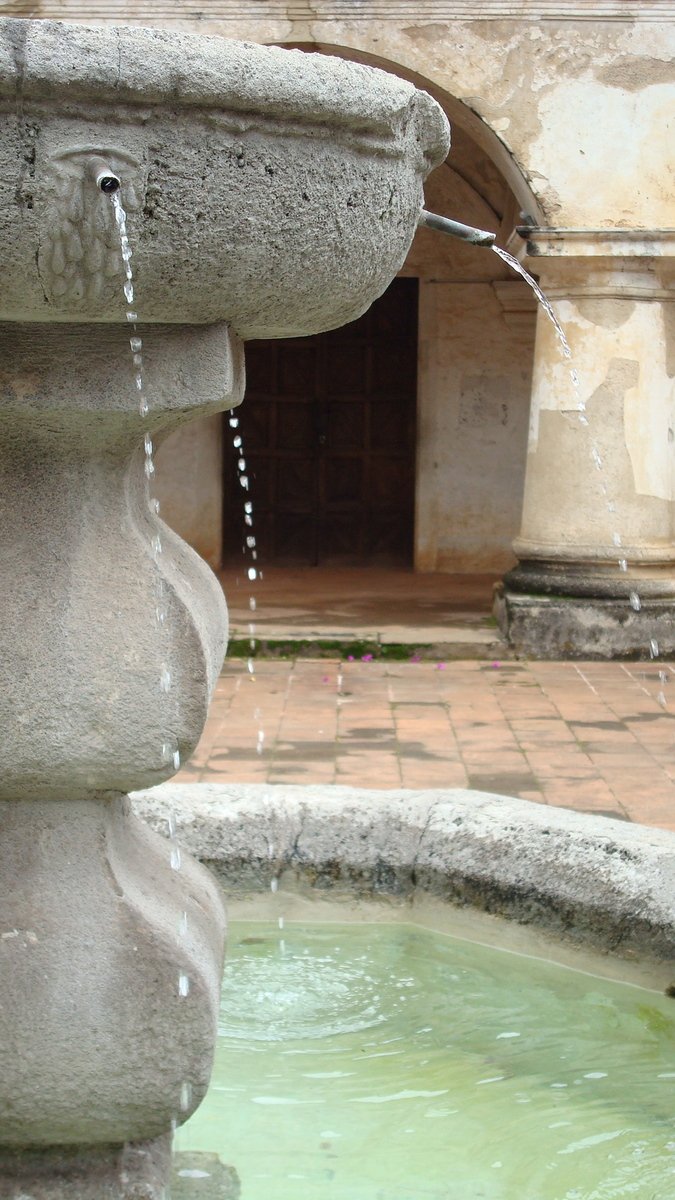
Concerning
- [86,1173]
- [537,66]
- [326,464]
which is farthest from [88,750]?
[326,464]

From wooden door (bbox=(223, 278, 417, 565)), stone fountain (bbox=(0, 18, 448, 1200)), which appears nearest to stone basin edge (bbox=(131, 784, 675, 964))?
stone fountain (bbox=(0, 18, 448, 1200))

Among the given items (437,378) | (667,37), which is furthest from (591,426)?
(437,378)

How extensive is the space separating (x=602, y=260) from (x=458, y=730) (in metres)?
2.89

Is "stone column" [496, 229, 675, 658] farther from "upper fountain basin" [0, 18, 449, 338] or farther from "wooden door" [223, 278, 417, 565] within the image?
"upper fountain basin" [0, 18, 449, 338]

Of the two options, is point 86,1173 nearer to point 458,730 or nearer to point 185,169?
point 185,169

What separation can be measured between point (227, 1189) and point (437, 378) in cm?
974

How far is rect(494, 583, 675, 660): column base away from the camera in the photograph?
7762 millimetres

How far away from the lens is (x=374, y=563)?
11.9 m

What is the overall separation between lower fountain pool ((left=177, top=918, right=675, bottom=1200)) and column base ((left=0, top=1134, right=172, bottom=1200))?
12 cm

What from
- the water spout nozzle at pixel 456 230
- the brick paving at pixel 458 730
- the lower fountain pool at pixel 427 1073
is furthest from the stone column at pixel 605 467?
the water spout nozzle at pixel 456 230

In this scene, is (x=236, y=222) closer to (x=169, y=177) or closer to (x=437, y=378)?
(x=169, y=177)

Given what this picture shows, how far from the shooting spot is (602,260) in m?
7.69

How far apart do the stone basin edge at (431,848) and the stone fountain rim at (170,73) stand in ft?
5.22

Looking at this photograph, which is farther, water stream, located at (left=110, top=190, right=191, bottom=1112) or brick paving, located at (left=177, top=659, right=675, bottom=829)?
brick paving, located at (left=177, top=659, right=675, bottom=829)
